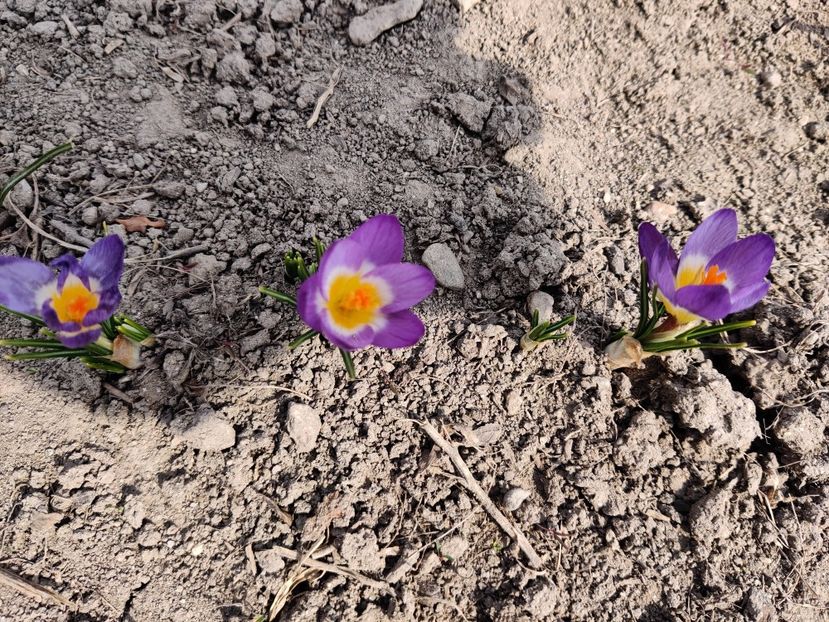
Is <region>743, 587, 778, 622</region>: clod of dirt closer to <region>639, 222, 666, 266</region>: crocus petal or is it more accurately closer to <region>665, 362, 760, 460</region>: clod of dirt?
<region>665, 362, 760, 460</region>: clod of dirt

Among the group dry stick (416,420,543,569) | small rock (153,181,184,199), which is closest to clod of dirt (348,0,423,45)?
small rock (153,181,184,199)

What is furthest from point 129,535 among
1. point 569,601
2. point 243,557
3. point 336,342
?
point 569,601

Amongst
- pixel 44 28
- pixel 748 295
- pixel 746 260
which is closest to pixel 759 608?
pixel 748 295

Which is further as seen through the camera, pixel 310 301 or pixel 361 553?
pixel 361 553

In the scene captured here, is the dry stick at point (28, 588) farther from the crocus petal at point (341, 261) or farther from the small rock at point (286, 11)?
the small rock at point (286, 11)

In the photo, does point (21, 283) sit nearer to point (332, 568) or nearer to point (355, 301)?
point (355, 301)
